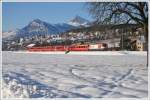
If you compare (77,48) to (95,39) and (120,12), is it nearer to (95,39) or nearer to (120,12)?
(95,39)

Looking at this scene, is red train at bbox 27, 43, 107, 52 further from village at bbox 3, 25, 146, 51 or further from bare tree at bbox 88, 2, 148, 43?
bare tree at bbox 88, 2, 148, 43

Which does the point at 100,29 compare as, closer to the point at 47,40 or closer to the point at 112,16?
the point at 112,16

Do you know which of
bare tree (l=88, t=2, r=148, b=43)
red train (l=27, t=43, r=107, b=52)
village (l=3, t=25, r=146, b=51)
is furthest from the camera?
red train (l=27, t=43, r=107, b=52)

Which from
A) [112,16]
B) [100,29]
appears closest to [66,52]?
[100,29]

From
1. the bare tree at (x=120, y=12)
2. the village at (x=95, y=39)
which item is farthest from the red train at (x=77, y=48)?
the bare tree at (x=120, y=12)

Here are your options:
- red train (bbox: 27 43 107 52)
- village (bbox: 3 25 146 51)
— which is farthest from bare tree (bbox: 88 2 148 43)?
red train (bbox: 27 43 107 52)

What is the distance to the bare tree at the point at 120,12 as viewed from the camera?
58.1 ft

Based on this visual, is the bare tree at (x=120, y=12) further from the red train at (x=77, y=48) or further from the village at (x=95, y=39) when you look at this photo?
the red train at (x=77, y=48)

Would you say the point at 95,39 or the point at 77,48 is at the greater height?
the point at 95,39

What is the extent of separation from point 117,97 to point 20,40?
1708 cm

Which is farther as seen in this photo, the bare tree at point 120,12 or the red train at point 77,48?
the red train at point 77,48

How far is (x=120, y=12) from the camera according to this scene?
61.7 feet

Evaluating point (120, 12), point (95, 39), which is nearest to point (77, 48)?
point (95, 39)

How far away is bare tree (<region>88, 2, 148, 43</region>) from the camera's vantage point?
17.7 meters
